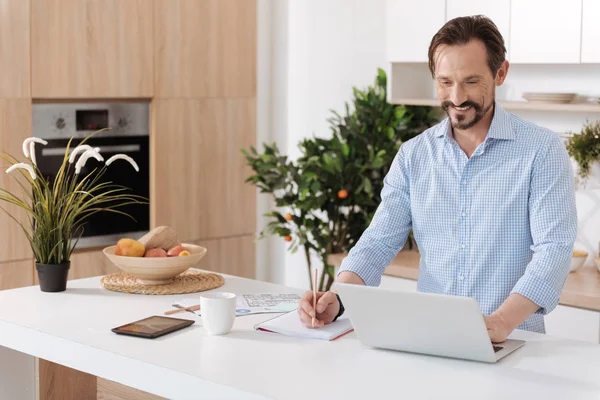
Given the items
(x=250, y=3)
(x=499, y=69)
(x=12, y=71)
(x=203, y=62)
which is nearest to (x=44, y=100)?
(x=12, y=71)

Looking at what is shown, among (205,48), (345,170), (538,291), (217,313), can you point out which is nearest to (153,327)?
(217,313)

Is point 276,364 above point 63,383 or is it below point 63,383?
above

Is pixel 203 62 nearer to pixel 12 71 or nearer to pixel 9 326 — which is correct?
pixel 12 71

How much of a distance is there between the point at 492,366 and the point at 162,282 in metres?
1.23

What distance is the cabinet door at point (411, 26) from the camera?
429cm

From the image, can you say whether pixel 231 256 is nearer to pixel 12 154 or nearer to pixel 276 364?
pixel 12 154

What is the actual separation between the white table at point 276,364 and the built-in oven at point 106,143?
1.85 meters

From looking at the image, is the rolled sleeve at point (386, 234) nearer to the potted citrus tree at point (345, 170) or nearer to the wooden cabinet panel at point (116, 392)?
the wooden cabinet panel at point (116, 392)

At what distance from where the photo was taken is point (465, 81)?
7.86 feet

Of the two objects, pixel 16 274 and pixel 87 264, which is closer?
pixel 16 274

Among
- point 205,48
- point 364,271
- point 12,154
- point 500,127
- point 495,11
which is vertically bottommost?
point 364,271

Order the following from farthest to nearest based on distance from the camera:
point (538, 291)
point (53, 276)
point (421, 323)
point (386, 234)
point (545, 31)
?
point (545, 31), point (53, 276), point (386, 234), point (538, 291), point (421, 323)

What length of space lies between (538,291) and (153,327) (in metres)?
0.98

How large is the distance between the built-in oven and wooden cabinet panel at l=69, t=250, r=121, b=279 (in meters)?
0.06
